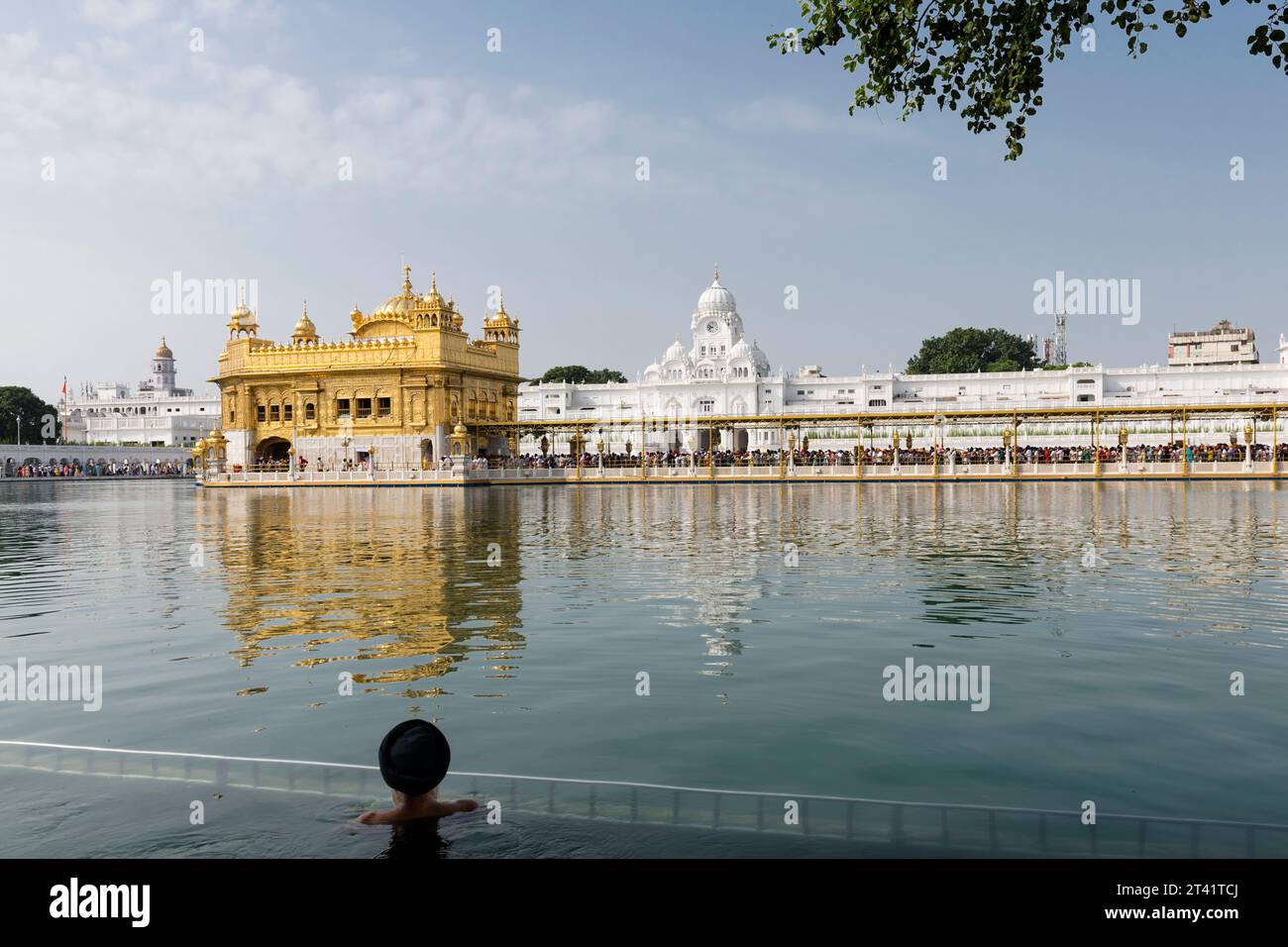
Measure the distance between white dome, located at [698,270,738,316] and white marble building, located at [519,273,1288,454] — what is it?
0.13m

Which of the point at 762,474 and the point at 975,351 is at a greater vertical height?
the point at 975,351

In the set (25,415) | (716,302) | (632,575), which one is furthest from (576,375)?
(632,575)

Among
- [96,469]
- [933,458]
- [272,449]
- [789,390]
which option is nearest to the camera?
[933,458]

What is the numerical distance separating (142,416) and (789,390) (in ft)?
279

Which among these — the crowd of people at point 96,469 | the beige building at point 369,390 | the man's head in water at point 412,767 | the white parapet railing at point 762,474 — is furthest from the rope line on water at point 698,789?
the crowd of people at point 96,469

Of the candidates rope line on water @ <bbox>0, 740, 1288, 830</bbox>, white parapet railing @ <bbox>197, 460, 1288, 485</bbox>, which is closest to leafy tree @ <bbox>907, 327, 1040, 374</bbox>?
white parapet railing @ <bbox>197, 460, 1288, 485</bbox>

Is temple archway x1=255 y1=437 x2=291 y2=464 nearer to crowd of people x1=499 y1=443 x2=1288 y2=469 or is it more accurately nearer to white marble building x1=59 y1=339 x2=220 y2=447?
crowd of people x1=499 y1=443 x2=1288 y2=469

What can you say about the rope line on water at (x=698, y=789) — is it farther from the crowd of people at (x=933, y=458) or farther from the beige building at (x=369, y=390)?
the beige building at (x=369, y=390)

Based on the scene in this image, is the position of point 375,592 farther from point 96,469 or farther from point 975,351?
point 975,351

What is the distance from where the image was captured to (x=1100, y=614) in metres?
10.6

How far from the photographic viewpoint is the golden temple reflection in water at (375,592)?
30.0 feet

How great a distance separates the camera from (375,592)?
41.9ft

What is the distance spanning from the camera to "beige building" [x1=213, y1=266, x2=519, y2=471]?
57.2 meters
